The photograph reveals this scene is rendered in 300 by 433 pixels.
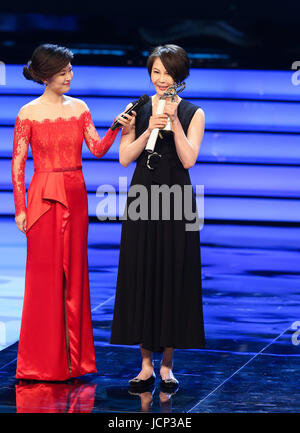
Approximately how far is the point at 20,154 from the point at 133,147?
0.52m

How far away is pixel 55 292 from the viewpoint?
3.54 m

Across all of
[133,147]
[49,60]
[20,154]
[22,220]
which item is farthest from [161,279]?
[49,60]

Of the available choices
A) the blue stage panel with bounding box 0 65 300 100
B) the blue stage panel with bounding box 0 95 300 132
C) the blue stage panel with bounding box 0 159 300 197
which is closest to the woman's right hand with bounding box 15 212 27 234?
the blue stage panel with bounding box 0 159 300 197

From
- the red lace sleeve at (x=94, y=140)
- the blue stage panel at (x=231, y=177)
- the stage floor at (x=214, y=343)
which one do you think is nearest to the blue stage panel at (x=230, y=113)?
the blue stage panel at (x=231, y=177)

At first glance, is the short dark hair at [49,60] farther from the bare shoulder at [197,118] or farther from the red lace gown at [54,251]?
the bare shoulder at [197,118]

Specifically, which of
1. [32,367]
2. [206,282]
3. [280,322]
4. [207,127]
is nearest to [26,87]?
[207,127]

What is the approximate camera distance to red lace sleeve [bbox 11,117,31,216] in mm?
3492

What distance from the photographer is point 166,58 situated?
10.7ft

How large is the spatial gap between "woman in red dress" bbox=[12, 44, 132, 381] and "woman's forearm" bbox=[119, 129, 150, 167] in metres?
0.13

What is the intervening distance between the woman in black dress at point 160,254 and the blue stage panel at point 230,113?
4.56 metres

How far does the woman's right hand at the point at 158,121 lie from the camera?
3209mm

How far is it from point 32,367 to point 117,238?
151 inches

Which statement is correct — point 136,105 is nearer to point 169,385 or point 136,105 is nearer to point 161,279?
point 161,279

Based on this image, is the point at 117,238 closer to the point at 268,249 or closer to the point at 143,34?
the point at 268,249
